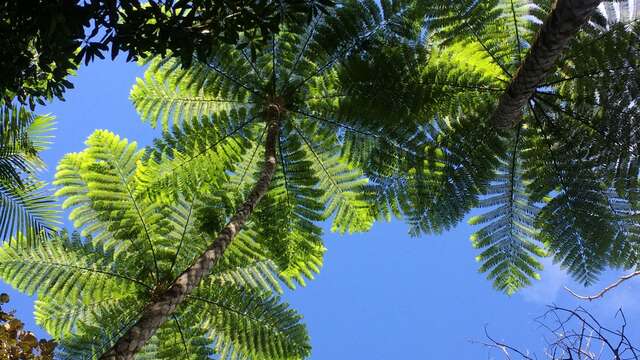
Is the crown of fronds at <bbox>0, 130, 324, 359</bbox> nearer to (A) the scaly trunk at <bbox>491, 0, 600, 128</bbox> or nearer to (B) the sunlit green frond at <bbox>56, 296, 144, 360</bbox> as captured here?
(B) the sunlit green frond at <bbox>56, 296, 144, 360</bbox>

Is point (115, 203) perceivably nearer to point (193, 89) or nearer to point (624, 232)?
point (193, 89)

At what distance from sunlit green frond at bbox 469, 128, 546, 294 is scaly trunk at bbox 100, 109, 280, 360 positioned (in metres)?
2.02

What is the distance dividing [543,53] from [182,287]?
2802 millimetres

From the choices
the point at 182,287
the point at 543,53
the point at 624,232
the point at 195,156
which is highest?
the point at 624,232

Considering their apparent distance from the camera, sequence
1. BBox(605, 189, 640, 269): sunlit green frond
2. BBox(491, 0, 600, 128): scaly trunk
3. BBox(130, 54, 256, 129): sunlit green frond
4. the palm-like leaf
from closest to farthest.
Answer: BBox(491, 0, 600, 128): scaly trunk
the palm-like leaf
BBox(605, 189, 640, 269): sunlit green frond
BBox(130, 54, 256, 129): sunlit green frond

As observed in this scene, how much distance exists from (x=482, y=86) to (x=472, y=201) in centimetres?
101

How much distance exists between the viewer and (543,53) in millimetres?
3867

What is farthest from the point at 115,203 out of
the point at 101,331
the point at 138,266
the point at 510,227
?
the point at 510,227

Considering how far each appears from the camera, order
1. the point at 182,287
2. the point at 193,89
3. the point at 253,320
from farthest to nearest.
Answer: the point at 193,89 < the point at 253,320 < the point at 182,287

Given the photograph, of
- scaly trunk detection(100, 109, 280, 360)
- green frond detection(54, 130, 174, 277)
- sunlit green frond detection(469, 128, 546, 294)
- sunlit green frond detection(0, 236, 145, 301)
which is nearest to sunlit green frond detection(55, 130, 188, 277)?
green frond detection(54, 130, 174, 277)

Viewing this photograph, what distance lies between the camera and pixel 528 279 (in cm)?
552

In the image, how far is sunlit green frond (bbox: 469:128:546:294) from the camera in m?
5.45

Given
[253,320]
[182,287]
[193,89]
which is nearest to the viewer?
[182,287]

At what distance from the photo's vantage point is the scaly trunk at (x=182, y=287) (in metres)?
3.33
